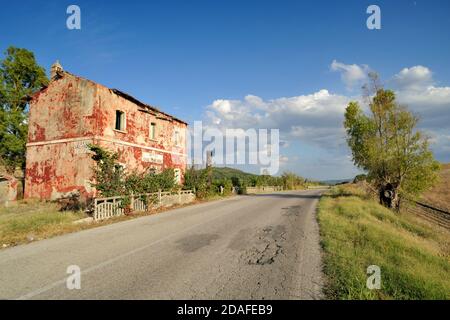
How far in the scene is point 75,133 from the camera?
17703mm

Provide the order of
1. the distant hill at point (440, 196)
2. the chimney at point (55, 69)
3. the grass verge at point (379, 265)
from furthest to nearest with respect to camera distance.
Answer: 1. the distant hill at point (440, 196)
2. the chimney at point (55, 69)
3. the grass verge at point (379, 265)

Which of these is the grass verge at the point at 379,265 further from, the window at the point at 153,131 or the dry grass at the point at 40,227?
→ the window at the point at 153,131

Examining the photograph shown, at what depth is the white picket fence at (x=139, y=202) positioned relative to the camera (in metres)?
12.1

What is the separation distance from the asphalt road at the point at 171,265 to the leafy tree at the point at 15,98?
20.1 meters

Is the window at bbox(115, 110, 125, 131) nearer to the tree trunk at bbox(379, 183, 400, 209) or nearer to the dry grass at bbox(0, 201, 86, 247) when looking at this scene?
the dry grass at bbox(0, 201, 86, 247)

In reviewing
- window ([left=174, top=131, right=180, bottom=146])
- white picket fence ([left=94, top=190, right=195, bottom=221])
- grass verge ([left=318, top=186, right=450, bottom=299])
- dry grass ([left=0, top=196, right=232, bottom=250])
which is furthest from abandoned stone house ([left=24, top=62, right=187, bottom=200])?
grass verge ([left=318, top=186, right=450, bottom=299])

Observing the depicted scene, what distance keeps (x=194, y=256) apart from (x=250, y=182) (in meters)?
39.1

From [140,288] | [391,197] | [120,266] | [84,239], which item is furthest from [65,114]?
[391,197]

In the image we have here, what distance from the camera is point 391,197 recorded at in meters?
19.7

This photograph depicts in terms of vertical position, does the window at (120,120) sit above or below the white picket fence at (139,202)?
above

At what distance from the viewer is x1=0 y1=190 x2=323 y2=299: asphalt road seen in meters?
4.23

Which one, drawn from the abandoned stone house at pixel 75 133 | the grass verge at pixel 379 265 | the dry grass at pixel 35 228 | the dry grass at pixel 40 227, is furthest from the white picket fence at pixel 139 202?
the grass verge at pixel 379 265

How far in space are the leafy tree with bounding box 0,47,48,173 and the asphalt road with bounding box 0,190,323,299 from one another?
66.0 ft

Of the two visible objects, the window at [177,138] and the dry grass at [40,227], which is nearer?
the dry grass at [40,227]
